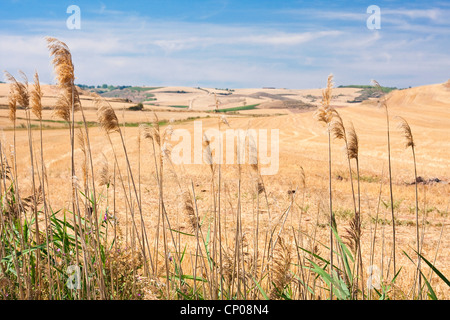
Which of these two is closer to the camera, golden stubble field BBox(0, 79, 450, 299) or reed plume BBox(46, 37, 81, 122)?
reed plume BBox(46, 37, 81, 122)

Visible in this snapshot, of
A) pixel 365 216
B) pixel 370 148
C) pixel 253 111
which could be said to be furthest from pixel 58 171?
pixel 253 111

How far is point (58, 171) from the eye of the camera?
2022cm

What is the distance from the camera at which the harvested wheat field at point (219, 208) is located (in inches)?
102

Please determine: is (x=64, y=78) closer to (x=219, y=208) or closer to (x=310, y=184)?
(x=219, y=208)

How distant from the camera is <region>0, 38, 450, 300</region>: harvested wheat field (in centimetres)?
259

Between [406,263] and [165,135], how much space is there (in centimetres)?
673
